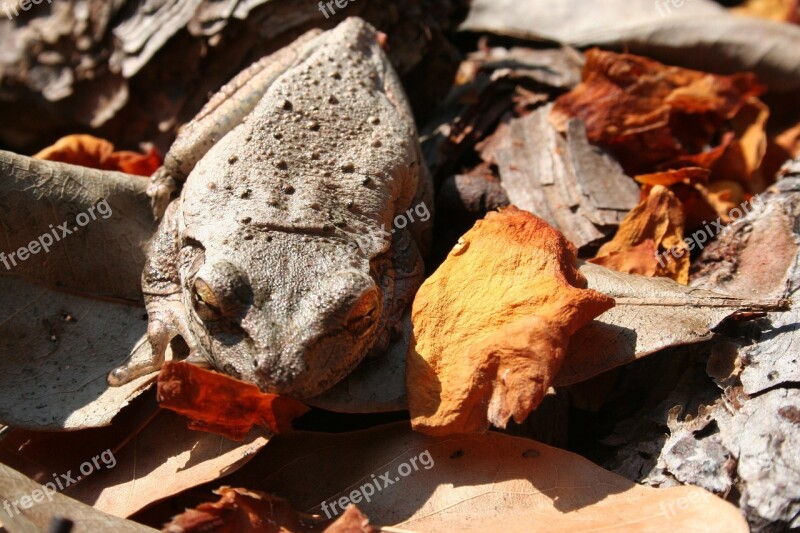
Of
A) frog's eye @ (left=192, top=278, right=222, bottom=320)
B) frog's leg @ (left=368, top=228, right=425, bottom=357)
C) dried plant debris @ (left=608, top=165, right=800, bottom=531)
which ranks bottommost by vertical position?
dried plant debris @ (left=608, top=165, right=800, bottom=531)

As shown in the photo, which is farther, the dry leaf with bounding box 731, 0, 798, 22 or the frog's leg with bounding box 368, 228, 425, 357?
the dry leaf with bounding box 731, 0, 798, 22

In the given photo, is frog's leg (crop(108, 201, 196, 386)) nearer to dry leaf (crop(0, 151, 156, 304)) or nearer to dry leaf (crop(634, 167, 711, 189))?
dry leaf (crop(0, 151, 156, 304))

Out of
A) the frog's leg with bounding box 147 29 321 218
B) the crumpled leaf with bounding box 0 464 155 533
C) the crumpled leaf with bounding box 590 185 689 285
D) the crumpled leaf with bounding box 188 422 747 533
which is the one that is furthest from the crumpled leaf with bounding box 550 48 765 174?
the crumpled leaf with bounding box 0 464 155 533

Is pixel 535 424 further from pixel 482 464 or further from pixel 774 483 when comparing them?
pixel 774 483

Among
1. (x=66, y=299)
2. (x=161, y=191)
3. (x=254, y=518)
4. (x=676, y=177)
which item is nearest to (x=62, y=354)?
(x=66, y=299)

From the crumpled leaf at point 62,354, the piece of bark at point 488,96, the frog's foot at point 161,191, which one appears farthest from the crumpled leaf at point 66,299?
the piece of bark at point 488,96

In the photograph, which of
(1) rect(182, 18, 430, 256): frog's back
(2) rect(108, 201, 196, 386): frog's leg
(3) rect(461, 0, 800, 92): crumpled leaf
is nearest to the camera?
(2) rect(108, 201, 196, 386): frog's leg

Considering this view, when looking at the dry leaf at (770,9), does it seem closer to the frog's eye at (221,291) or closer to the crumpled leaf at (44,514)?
the frog's eye at (221,291)
